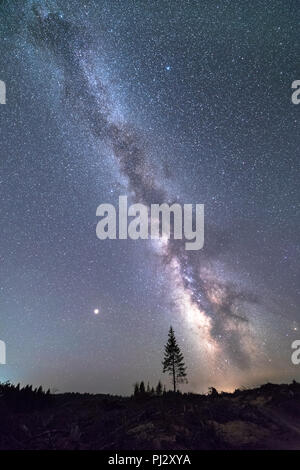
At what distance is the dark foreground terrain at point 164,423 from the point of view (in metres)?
13.4

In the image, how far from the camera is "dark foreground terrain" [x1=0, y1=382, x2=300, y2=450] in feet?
44.0

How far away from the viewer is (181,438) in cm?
1355

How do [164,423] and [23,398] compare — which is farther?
[23,398]

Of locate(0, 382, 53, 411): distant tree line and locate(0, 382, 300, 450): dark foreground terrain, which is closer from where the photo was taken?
locate(0, 382, 300, 450): dark foreground terrain

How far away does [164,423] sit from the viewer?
15211 millimetres

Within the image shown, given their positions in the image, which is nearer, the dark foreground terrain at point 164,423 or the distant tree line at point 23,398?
the dark foreground terrain at point 164,423

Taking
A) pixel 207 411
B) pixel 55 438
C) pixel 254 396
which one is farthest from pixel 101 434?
pixel 254 396
